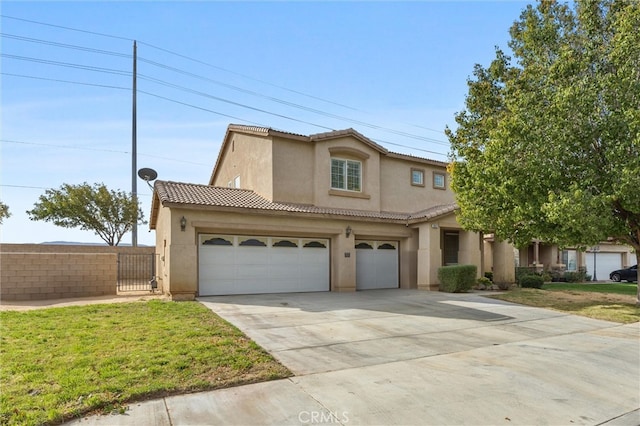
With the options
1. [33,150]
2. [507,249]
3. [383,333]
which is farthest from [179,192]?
[33,150]

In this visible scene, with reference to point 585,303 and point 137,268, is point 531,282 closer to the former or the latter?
point 585,303

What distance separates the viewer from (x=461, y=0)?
473 inches

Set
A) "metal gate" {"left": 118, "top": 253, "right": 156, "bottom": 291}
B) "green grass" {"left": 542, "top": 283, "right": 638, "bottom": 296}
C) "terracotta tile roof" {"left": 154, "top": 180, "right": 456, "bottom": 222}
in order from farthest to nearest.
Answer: "metal gate" {"left": 118, "top": 253, "right": 156, "bottom": 291} → "green grass" {"left": 542, "top": 283, "right": 638, "bottom": 296} → "terracotta tile roof" {"left": 154, "top": 180, "right": 456, "bottom": 222}

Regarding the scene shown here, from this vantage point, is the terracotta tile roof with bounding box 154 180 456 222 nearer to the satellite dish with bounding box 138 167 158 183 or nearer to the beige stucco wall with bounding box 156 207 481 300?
the beige stucco wall with bounding box 156 207 481 300

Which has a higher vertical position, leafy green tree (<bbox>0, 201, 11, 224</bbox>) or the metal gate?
leafy green tree (<bbox>0, 201, 11, 224</bbox>)

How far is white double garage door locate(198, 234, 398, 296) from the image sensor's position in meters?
14.3

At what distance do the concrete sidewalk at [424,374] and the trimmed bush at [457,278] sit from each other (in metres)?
4.96

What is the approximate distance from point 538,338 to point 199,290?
10.9m

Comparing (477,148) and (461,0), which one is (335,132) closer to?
(477,148)

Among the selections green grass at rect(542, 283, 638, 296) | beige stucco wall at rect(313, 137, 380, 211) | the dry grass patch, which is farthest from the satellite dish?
green grass at rect(542, 283, 638, 296)

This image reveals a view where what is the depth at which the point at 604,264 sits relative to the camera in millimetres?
→ 32688

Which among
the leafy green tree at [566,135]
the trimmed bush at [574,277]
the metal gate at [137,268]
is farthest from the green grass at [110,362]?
the trimmed bush at [574,277]

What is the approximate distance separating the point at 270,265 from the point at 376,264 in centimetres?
557

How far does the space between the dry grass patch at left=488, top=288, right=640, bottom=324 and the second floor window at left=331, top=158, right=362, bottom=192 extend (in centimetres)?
796
